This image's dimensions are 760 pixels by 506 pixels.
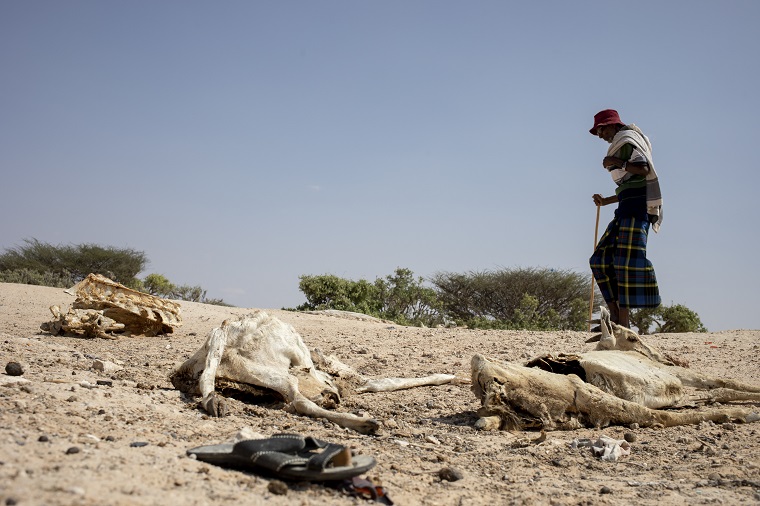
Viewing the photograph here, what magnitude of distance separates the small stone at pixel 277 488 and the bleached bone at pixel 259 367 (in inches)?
74.0

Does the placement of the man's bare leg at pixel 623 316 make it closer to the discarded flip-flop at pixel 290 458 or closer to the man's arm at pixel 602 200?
the man's arm at pixel 602 200

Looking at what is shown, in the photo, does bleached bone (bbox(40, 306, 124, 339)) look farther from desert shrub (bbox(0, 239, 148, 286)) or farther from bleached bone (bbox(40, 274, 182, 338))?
desert shrub (bbox(0, 239, 148, 286))

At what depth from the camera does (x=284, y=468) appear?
299 cm

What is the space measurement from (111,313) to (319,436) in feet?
18.7

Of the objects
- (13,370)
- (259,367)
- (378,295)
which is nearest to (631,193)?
(259,367)

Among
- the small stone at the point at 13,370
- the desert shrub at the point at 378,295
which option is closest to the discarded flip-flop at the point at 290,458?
the small stone at the point at 13,370

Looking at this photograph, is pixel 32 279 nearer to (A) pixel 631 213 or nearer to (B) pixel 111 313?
(B) pixel 111 313

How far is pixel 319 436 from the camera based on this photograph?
4293 millimetres

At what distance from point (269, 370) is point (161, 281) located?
17965 mm

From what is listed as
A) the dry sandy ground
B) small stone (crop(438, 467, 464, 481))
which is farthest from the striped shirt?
small stone (crop(438, 467, 464, 481))

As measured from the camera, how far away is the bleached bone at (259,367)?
5.03 m

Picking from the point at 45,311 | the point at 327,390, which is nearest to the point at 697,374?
the point at 327,390

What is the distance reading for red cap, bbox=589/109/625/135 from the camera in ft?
25.8

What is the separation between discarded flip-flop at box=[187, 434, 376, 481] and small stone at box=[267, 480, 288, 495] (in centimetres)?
8
